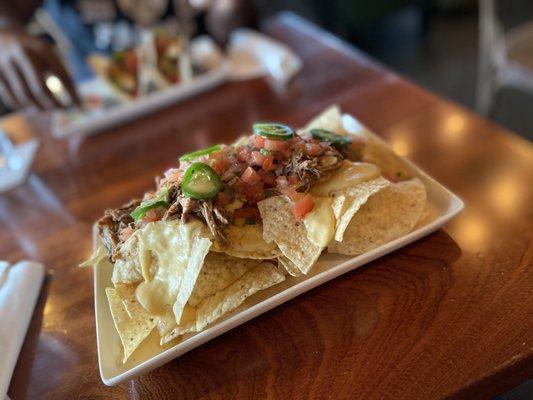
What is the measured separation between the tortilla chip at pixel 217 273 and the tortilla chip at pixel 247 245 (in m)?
0.04

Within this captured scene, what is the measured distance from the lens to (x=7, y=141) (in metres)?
1.99

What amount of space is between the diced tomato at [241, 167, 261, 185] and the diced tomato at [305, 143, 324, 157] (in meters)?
0.15

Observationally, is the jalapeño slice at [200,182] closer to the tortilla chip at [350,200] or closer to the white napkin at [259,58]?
the tortilla chip at [350,200]

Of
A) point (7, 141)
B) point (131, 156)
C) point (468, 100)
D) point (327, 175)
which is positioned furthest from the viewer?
point (468, 100)

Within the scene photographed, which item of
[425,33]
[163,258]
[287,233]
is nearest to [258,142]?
[287,233]

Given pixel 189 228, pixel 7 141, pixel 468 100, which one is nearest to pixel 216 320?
pixel 189 228

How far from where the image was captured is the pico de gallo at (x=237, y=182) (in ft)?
3.55

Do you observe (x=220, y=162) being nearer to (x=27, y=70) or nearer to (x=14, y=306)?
(x=14, y=306)

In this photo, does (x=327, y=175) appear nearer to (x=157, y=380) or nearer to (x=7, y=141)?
(x=157, y=380)

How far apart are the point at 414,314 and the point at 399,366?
0.14 m

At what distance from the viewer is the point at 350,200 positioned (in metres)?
1.08

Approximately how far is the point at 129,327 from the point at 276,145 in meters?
0.56

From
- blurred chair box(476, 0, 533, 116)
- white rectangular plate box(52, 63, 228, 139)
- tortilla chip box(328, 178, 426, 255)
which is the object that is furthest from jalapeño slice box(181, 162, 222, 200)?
blurred chair box(476, 0, 533, 116)

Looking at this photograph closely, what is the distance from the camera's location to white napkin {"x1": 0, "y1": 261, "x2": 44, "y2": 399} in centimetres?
105
